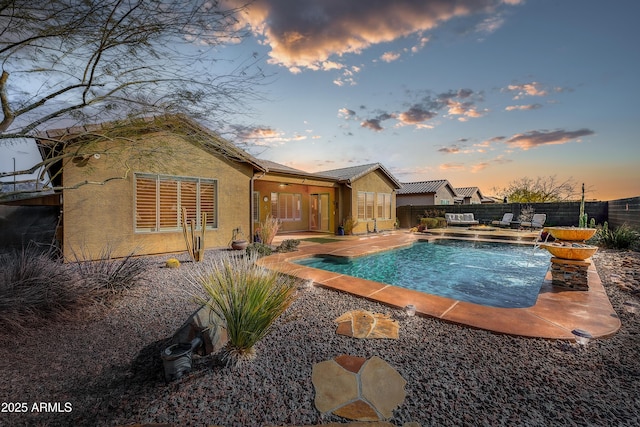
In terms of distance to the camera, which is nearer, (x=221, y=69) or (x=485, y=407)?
(x=485, y=407)

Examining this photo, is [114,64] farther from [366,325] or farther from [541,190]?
[541,190]

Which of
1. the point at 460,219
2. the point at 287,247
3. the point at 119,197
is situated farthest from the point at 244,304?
the point at 460,219

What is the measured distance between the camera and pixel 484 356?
255cm

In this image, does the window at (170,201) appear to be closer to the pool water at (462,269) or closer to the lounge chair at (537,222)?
the pool water at (462,269)

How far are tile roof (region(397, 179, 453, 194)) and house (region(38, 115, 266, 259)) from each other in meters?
18.5

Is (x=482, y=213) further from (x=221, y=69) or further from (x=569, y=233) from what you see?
(x=221, y=69)

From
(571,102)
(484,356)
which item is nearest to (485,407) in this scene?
(484,356)

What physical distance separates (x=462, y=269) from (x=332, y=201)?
909 centimetres

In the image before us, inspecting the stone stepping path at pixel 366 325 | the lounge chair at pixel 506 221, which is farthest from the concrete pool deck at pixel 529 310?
the lounge chair at pixel 506 221

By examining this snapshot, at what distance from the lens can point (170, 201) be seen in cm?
876

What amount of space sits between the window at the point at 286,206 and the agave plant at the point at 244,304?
12.9 meters

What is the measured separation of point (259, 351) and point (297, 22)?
5.35 m

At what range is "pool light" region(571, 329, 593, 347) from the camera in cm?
278

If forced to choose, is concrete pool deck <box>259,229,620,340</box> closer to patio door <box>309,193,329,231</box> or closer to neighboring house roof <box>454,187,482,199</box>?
patio door <box>309,193,329,231</box>
